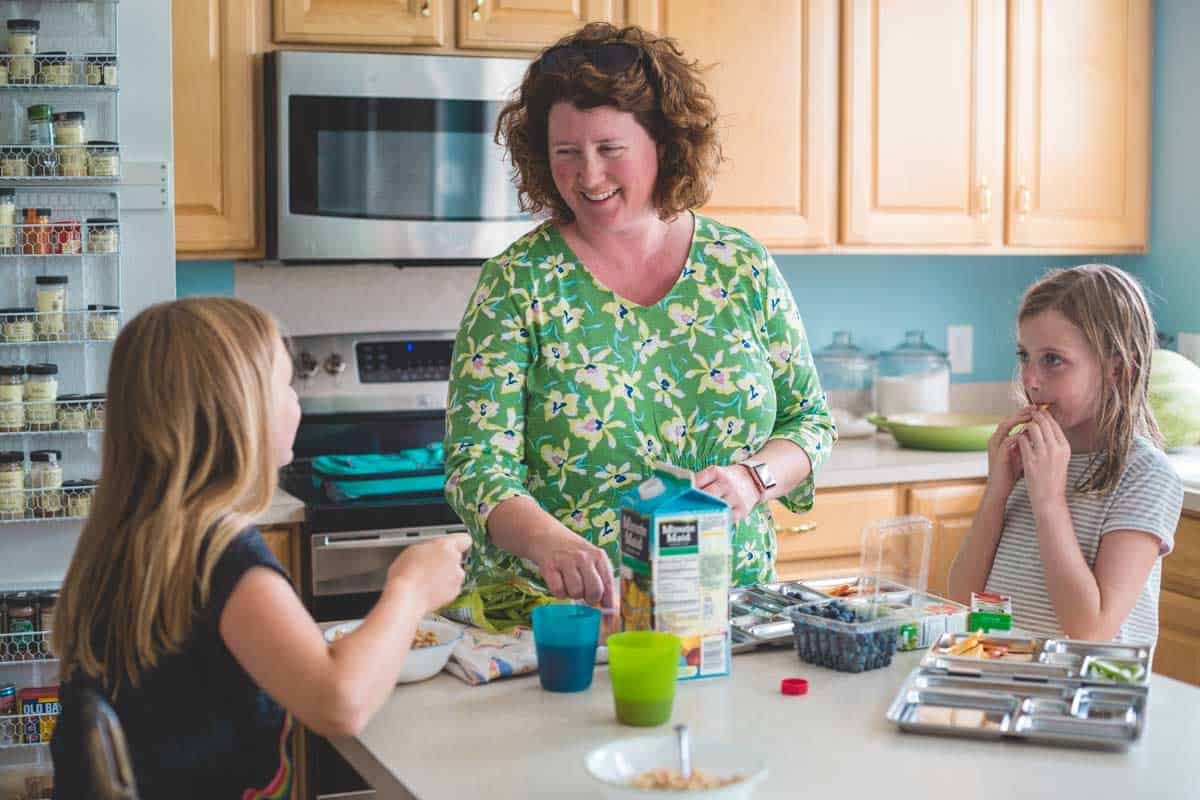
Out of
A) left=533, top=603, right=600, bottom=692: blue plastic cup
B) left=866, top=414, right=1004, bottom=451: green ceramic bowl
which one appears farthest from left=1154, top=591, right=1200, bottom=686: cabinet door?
left=533, top=603, right=600, bottom=692: blue plastic cup

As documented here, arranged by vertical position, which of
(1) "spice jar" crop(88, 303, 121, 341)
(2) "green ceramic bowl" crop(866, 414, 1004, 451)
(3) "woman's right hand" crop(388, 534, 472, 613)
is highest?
(1) "spice jar" crop(88, 303, 121, 341)

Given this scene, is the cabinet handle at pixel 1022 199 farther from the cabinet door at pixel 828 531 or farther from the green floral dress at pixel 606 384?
the green floral dress at pixel 606 384

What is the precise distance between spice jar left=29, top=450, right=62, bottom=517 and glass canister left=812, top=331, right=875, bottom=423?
2.05 meters

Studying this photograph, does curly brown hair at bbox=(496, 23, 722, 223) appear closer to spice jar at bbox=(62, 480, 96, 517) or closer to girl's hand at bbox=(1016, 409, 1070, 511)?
girl's hand at bbox=(1016, 409, 1070, 511)

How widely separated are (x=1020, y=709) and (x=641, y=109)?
0.94 meters

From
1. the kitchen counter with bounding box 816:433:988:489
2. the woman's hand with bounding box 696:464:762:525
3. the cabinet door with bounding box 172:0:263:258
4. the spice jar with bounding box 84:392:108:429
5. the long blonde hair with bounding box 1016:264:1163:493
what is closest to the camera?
the woman's hand with bounding box 696:464:762:525

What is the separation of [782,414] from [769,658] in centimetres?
49

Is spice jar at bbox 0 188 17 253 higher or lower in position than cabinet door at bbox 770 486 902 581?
higher

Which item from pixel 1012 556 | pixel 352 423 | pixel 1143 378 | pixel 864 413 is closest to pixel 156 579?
pixel 1012 556

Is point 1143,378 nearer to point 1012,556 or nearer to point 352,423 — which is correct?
point 1012,556

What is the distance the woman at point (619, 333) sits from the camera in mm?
1868

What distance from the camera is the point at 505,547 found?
1.73 metres

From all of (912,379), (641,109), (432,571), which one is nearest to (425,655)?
(432,571)

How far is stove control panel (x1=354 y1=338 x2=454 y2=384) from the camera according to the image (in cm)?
334
